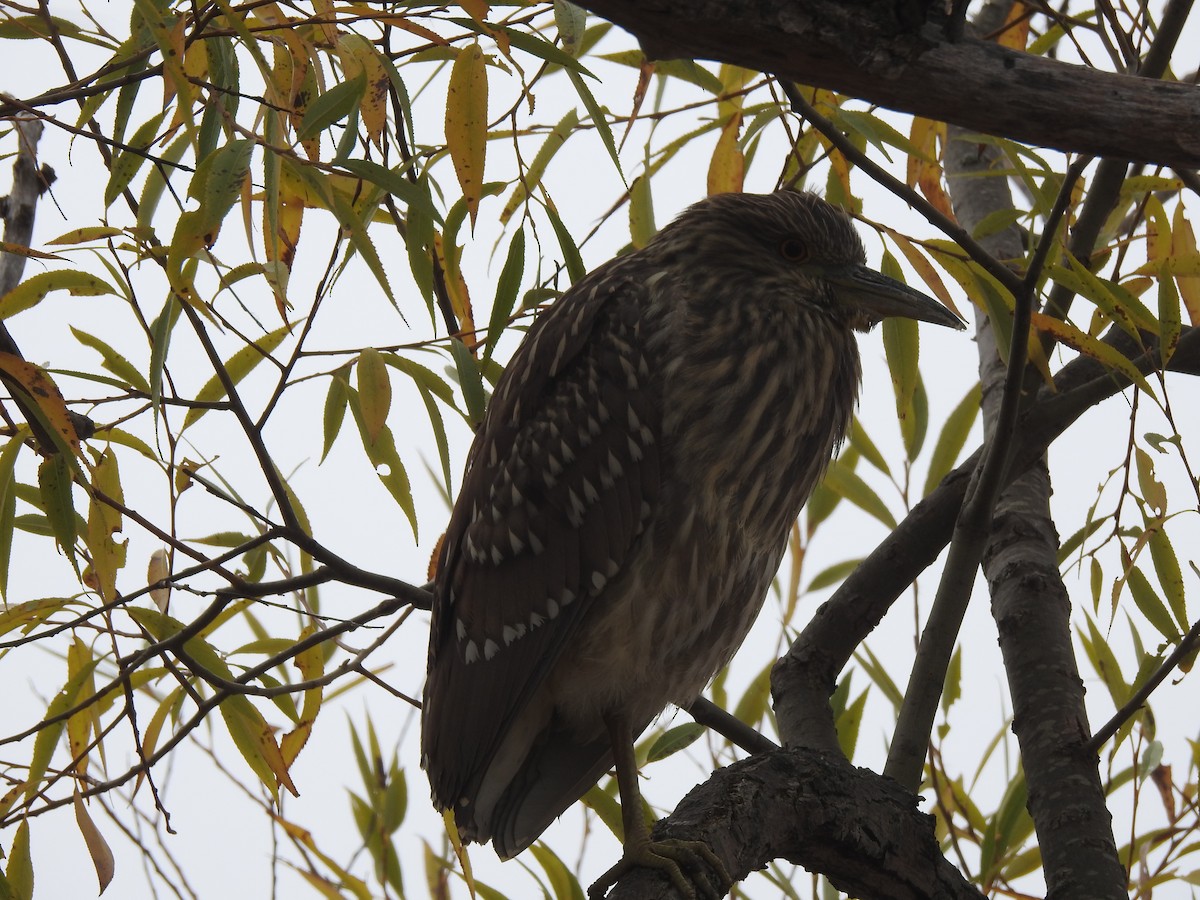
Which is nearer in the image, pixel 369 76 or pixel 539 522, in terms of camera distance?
pixel 369 76

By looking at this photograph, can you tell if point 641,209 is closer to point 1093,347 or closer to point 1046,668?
point 1093,347

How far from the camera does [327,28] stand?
5.96 ft

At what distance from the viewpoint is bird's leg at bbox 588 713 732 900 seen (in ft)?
6.07

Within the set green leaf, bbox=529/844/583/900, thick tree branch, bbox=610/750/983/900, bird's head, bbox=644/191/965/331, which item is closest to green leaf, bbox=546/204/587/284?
bird's head, bbox=644/191/965/331

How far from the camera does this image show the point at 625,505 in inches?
86.4

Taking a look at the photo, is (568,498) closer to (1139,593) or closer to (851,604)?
(851,604)

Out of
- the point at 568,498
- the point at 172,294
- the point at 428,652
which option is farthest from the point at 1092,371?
the point at 172,294

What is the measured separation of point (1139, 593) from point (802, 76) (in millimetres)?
1171

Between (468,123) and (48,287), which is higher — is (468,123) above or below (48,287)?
below

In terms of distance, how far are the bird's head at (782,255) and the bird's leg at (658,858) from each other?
0.92 m

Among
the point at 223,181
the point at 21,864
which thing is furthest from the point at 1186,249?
the point at 21,864

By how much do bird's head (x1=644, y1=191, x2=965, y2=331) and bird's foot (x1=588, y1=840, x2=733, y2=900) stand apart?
1022 millimetres

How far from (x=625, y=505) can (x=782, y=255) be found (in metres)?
0.67

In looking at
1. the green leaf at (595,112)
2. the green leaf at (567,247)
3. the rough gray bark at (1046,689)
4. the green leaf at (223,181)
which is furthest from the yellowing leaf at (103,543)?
the rough gray bark at (1046,689)
